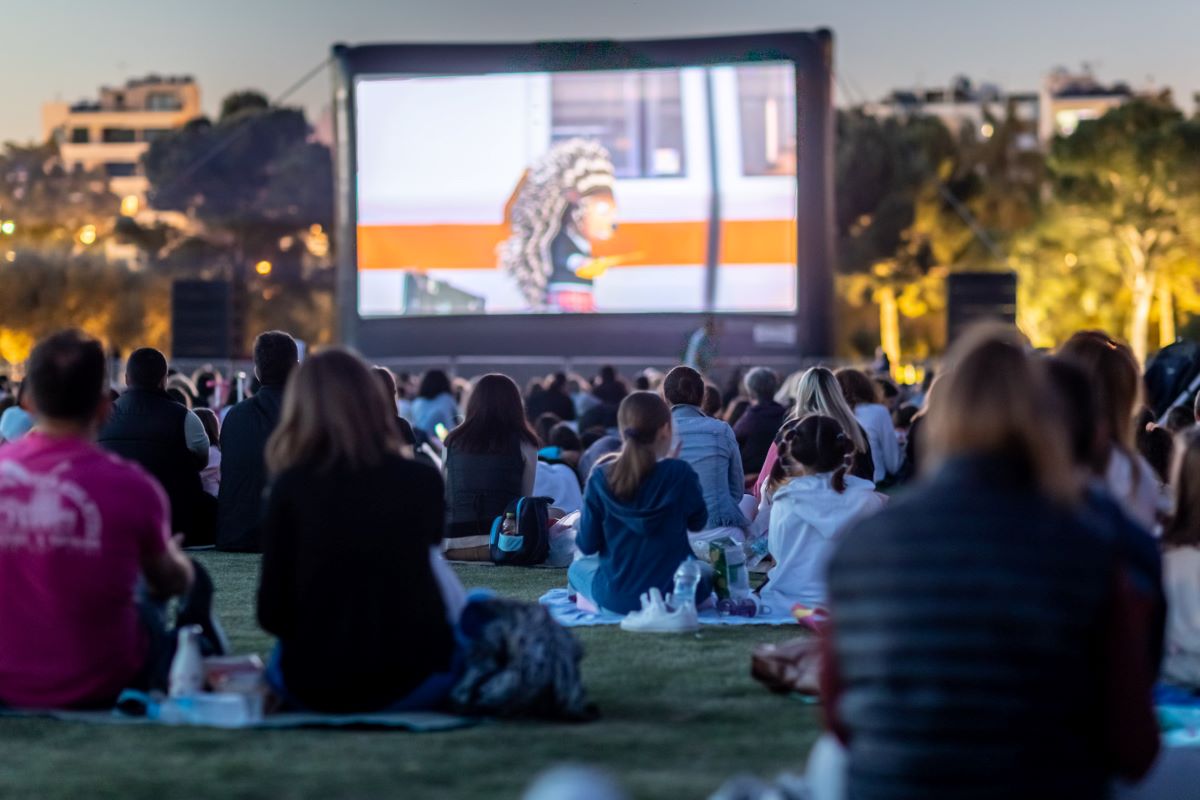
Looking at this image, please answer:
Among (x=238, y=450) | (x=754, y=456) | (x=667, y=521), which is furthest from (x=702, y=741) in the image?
(x=754, y=456)

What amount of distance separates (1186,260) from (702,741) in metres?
42.3

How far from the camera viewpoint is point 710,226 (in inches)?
920

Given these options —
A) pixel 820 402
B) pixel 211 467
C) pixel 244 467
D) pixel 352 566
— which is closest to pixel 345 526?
pixel 352 566

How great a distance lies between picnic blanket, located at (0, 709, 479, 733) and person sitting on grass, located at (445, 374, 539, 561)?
4604 mm

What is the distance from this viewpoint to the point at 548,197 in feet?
77.7

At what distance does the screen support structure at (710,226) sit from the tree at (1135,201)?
888 inches

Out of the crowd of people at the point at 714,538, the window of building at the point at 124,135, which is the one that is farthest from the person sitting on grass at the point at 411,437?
the window of building at the point at 124,135

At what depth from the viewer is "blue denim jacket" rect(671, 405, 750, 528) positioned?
936 centimetres

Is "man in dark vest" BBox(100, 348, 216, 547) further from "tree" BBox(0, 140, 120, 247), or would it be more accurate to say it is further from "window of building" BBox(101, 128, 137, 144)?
"window of building" BBox(101, 128, 137, 144)

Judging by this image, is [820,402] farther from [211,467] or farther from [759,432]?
[211,467]

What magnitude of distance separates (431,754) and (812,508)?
296cm

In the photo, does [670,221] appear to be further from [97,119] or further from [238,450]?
[97,119]

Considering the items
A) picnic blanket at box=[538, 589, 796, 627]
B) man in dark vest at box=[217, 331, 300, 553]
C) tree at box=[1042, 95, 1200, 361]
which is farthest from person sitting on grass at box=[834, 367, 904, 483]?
tree at box=[1042, 95, 1200, 361]

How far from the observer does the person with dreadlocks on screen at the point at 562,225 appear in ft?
77.5
